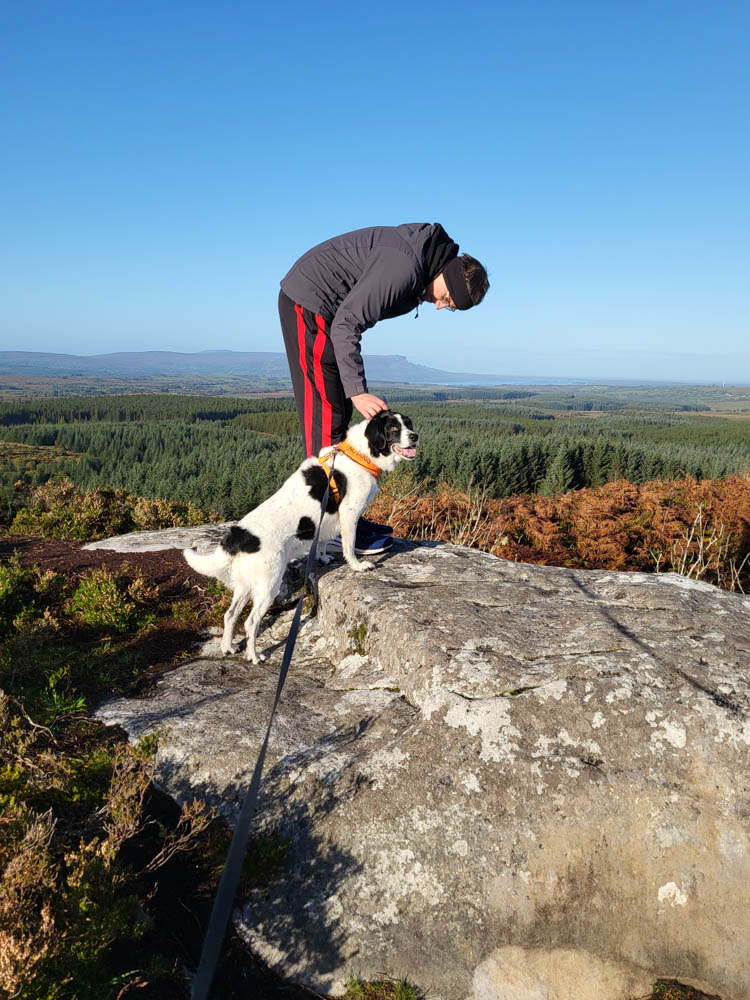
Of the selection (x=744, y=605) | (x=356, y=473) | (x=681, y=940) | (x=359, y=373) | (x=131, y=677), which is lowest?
(x=681, y=940)

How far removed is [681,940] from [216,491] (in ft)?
181

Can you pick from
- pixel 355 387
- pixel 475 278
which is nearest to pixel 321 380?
pixel 355 387

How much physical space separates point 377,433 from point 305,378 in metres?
0.88

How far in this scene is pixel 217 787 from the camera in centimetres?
316

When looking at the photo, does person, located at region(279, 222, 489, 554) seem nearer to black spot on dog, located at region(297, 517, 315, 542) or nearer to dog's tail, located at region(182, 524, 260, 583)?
black spot on dog, located at region(297, 517, 315, 542)

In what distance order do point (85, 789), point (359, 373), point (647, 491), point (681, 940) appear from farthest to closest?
1. point (647, 491)
2. point (359, 373)
3. point (85, 789)
4. point (681, 940)

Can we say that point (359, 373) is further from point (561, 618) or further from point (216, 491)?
point (216, 491)

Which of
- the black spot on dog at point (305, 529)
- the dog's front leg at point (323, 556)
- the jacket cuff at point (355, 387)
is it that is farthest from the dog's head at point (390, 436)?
the dog's front leg at point (323, 556)

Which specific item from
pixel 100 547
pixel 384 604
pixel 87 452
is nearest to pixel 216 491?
pixel 87 452

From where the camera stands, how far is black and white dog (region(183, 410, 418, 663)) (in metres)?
4.68

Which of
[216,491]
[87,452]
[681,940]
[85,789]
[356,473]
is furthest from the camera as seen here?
[87,452]

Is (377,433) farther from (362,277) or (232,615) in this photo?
(232,615)

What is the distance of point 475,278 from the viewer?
4.77 m

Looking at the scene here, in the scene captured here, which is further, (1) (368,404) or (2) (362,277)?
(1) (368,404)
